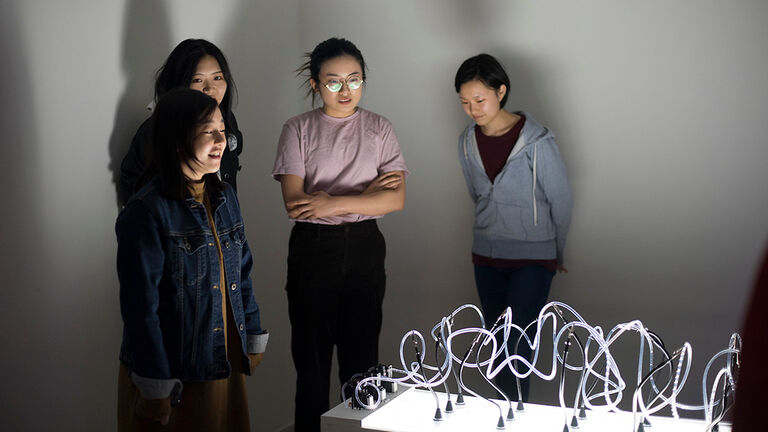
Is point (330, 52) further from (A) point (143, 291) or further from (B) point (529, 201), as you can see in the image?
(A) point (143, 291)

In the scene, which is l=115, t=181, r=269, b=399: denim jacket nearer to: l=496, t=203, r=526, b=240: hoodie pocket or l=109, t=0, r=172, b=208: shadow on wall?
l=109, t=0, r=172, b=208: shadow on wall

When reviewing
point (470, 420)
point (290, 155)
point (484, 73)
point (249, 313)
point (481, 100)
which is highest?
point (484, 73)

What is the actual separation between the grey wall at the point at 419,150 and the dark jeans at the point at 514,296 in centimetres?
50

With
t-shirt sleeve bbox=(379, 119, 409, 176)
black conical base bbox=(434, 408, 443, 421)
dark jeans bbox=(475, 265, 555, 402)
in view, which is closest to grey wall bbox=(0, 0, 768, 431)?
dark jeans bbox=(475, 265, 555, 402)

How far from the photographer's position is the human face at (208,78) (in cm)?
304

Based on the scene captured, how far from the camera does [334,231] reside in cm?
313

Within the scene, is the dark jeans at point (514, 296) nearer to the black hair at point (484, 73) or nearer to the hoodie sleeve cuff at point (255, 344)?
the black hair at point (484, 73)

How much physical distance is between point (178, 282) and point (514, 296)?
1.78 m

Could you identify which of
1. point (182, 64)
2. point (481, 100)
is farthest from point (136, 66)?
point (481, 100)

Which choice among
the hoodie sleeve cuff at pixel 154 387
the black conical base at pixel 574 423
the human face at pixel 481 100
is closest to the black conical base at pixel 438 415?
the black conical base at pixel 574 423

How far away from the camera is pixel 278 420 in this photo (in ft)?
13.9

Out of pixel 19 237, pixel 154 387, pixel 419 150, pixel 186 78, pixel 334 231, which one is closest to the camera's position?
pixel 154 387

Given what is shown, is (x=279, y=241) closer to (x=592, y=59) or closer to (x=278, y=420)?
(x=278, y=420)

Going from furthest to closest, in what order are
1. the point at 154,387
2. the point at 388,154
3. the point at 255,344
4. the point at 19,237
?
the point at 388,154
the point at 19,237
the point at 255,344
the point at 154,387
